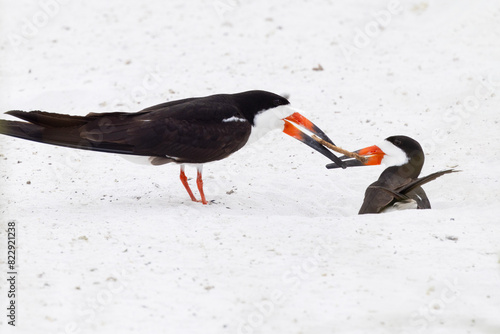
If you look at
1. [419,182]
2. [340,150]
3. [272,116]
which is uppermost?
[272,116]

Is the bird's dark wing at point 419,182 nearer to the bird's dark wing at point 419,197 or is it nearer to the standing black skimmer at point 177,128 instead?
the bird's dark wing at point 419,197

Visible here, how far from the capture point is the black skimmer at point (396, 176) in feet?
19.0

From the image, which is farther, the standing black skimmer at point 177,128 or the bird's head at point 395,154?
the bird's head at point 395,154

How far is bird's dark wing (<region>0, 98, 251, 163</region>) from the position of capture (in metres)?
5.58

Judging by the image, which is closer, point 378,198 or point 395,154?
point 378,198

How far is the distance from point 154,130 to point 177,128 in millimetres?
199

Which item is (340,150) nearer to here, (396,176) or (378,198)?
(396,176)

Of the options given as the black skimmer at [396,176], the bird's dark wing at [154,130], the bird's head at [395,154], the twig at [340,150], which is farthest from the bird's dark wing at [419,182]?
the bird's dark wing at [154,130]

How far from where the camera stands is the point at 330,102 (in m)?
8.41

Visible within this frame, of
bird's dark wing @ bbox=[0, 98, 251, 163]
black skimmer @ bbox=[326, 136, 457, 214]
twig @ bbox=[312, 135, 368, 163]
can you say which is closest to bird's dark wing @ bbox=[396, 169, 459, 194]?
black skimmer @ bbox=[326, 136, 457, 214]

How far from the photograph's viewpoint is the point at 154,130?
19.1ft

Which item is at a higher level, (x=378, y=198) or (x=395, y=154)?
(x=395, y=154)

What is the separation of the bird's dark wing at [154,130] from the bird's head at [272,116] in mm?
154

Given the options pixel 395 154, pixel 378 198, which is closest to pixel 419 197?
pixel 378 198
